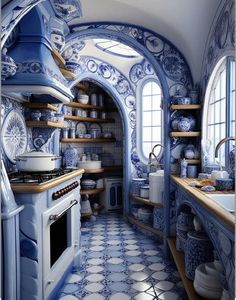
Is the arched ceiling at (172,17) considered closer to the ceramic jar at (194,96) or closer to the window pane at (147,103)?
→ the ceramic jar at (194,96)

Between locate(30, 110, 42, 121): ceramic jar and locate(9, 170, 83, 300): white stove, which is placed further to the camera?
locate(30, 110, 42, 121): ceramic jar

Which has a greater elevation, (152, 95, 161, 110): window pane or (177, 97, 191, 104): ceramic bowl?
(152, 95, 161, 110): window pane

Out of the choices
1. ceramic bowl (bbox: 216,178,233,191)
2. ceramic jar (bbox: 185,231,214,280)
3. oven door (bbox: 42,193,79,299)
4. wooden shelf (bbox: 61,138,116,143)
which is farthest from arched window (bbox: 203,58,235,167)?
wooden shelf (bbox: 61,138,116,143)

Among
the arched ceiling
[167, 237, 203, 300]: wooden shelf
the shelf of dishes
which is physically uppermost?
the arched ceiling

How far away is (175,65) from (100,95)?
2.23 m

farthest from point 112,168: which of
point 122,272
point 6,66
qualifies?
point 6,66

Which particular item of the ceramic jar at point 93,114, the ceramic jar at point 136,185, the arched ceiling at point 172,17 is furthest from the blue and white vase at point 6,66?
the ceramic jar at point 93,114

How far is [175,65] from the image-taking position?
Result: 10.4 feet

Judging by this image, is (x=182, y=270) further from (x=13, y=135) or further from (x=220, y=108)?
(x=13, y=135)

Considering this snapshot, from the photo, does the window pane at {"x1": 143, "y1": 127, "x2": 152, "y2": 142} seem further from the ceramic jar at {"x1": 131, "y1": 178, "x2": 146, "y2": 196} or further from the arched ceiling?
the arched ceiling

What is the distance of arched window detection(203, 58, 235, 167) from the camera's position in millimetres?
2475

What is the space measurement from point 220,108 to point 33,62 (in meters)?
1.85

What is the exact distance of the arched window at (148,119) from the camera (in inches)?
185

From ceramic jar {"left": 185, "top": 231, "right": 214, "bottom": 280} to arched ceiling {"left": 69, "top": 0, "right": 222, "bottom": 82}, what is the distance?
186 cm
